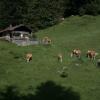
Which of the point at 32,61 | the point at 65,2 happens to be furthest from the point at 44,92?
the point at 65,2

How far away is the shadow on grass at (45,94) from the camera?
3978 cm

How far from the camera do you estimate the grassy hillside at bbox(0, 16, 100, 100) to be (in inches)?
1729

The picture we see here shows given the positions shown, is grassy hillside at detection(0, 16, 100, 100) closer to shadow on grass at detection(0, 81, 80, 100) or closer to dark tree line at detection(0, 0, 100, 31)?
shadow on grass at detection(0, 81, 80, 100)

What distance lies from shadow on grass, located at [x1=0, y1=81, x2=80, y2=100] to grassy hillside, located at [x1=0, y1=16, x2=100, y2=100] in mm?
633

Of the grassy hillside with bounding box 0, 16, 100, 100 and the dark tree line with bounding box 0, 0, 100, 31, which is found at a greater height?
the dark tree line with bounding box 0, 0, 100, 31

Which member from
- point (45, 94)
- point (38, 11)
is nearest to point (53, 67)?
point (45, 94)

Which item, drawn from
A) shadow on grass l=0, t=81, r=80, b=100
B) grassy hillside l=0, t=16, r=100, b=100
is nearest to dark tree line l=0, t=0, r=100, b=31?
grassy hillside l=0, t=16, r=100, b=100

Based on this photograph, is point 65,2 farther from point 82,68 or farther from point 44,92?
point 44,92

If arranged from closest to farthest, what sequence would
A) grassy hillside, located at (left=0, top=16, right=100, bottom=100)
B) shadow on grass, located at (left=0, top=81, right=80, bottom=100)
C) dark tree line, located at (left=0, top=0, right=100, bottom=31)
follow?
shadow on grass, located at (left=0, top=81, right=80, bottom=100), grassy hillside, located at (left=0, top=16, right=100, bottom=100), dark tree line, located at (left=0, top=0, right=100, bottom=31)

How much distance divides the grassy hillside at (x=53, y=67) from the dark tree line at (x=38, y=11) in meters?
18.1

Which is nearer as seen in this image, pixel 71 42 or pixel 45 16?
pixel 71 42

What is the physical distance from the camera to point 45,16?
96438 millimetres

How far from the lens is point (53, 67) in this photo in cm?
5056

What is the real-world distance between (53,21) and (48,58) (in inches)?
1581
